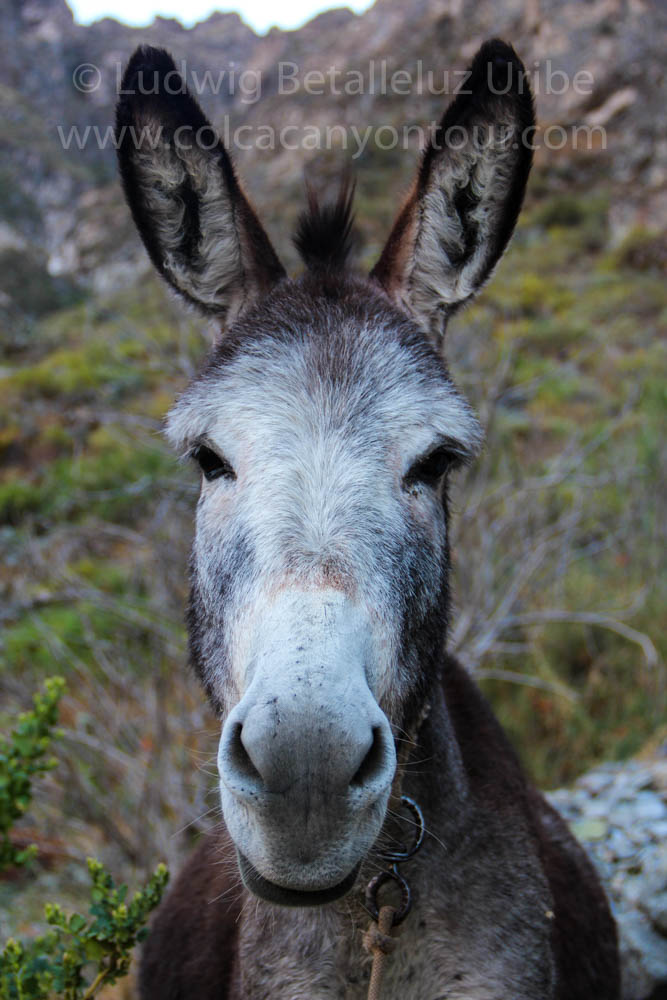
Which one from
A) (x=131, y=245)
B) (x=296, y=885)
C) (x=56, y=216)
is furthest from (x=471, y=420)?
(x=56, y=216)

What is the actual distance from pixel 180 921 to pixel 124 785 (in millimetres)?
2185

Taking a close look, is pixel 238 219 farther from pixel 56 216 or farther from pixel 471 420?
pixel 56 216

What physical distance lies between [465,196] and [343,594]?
1.60 metres

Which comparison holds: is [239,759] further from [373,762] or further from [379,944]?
[379,944]

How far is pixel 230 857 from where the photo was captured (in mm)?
2010

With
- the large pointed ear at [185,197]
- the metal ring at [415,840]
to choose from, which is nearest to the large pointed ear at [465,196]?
the large pointed ear at [185,197]

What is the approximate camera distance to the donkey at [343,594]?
1356 millimetres

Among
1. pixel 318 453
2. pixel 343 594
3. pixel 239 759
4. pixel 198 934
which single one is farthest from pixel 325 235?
pixel 198 934

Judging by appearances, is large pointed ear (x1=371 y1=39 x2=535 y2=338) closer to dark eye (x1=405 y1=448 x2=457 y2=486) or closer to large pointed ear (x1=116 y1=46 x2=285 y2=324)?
large pointed ear (x1=116 y1=46 x2=285 y2=324)

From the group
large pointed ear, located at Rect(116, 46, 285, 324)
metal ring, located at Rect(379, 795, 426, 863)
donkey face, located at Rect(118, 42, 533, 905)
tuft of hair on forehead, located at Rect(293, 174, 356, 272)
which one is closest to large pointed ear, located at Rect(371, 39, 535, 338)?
donkey face, located at Rect(118, 42, 533, 905)

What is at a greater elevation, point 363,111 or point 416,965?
point 363,111

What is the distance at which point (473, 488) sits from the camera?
20.4 ft

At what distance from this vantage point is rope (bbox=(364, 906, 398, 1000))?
179 cm

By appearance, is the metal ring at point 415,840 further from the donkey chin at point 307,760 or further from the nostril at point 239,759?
the nostril at point 239,759
